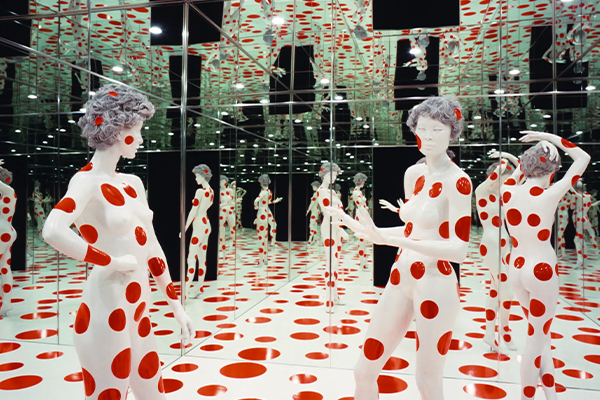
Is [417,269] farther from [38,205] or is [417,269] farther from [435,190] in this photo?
[38,205]

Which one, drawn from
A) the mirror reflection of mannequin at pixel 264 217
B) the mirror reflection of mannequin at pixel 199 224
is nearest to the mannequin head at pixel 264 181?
the mirror reflection of mannequin at pixel 264 217

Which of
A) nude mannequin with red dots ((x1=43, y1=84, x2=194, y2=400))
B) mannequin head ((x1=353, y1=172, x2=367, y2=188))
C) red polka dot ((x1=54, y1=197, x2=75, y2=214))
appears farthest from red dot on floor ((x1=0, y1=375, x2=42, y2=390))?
mannequin head ((x1=353, y1=172, x2=367, y2=188))

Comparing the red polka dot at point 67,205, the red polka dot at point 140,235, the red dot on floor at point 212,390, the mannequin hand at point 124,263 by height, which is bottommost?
the red dot on floor at point 212,390

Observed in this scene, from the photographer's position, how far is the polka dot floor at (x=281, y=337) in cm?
310

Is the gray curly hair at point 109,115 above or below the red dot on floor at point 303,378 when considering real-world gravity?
above

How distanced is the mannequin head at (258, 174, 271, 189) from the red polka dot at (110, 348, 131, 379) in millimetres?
3182

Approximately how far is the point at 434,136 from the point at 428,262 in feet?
1.88

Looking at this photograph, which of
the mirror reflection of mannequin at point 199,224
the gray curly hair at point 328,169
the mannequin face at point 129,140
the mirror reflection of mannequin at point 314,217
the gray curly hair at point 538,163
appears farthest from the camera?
the mirror reflection of mannequin at point 314,217

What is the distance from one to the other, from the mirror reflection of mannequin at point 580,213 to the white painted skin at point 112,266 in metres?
3.89

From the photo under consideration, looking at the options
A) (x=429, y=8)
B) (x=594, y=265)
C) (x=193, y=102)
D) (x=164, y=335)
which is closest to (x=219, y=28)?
(x=193, y=102)

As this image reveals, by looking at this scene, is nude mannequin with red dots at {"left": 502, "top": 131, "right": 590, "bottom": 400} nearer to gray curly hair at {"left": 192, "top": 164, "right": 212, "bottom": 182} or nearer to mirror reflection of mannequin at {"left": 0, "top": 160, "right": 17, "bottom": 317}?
gray curly hair at {"left": 192, "top": 164, "right": 212, "bottom": 182}

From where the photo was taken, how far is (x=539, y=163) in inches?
105

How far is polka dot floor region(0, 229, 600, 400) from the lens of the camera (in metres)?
3.10

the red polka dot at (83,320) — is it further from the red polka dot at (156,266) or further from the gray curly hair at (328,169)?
the gray curly hair at (328,169)
